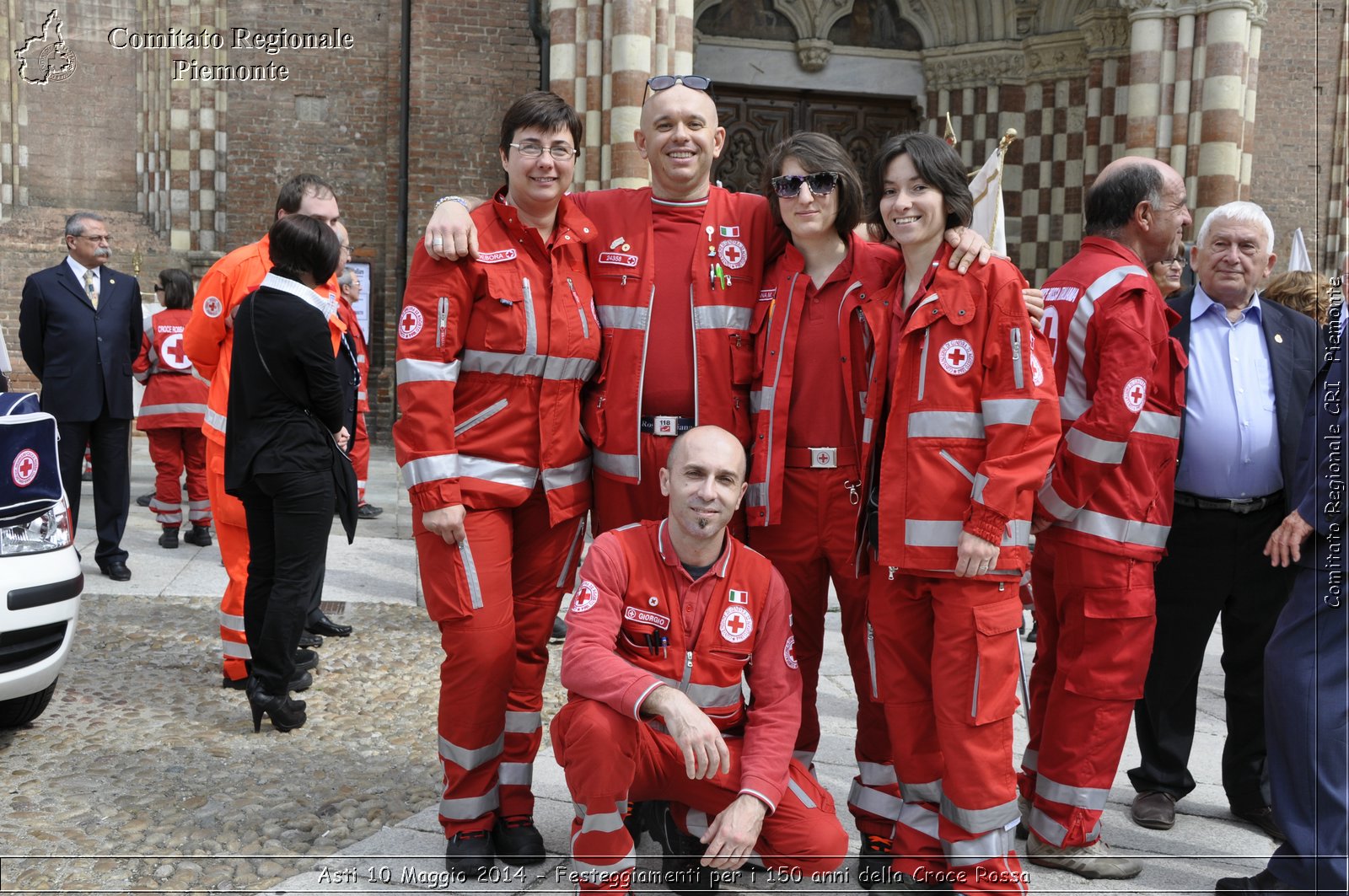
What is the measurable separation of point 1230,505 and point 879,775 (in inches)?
65.6

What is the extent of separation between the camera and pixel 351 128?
13.6 metres

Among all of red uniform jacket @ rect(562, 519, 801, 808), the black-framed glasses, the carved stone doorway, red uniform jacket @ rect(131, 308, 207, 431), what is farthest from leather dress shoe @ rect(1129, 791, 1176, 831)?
the carved stone doorway

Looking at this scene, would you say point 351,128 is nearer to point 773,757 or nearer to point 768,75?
point 768,75

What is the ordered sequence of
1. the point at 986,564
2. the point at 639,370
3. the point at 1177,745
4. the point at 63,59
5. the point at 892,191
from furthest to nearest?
the point at 63,59, the point at 1177,745, the point at 639,370, the point at 892,191, the point at 986,564

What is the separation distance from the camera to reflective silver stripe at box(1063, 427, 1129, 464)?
3.72 meters

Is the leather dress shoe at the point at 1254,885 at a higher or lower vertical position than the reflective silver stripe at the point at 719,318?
lower

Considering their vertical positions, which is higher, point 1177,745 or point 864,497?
point 864,497

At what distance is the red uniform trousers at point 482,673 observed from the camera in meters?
3.56

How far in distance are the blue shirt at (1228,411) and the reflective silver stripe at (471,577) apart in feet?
8.47

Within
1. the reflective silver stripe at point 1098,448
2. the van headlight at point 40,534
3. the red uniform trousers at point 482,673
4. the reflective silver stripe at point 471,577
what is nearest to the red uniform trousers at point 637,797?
the red uniform trousers at point 482,673

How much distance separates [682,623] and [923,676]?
0.74 metres

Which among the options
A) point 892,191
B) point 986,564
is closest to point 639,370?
point 892,191

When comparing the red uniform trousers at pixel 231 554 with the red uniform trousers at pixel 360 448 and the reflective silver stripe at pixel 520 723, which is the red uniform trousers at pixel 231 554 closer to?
the reflective silver stripe at pixel 520 723

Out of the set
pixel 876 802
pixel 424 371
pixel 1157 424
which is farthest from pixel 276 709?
pixel 1157 424
